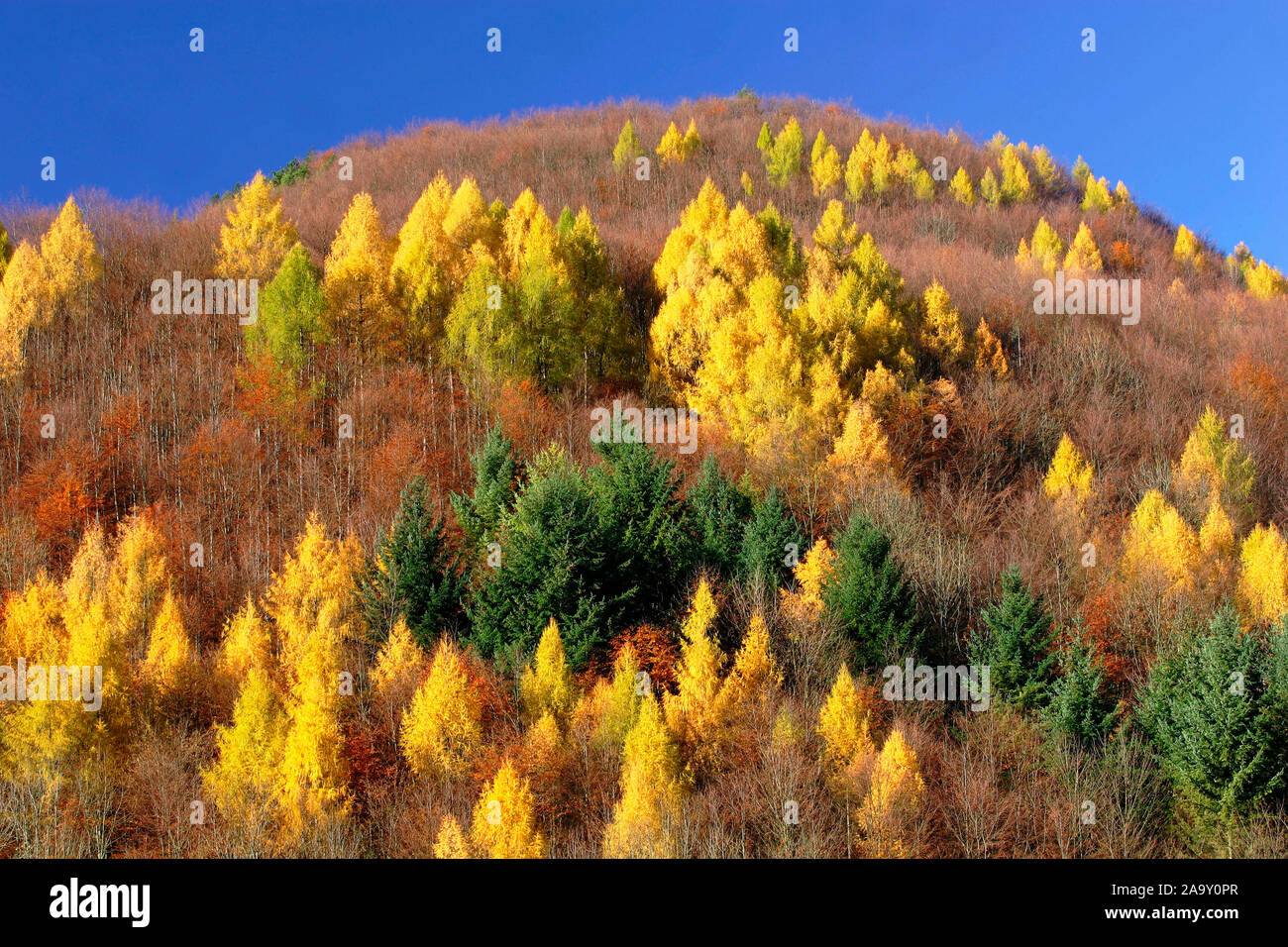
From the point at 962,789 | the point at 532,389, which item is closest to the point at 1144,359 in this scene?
the point at 532,389

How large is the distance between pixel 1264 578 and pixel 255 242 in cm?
3808

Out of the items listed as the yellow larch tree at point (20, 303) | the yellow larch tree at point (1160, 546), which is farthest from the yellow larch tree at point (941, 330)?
the yellow larch tree at point (20, 303)

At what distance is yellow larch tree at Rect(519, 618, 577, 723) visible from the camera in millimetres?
23172

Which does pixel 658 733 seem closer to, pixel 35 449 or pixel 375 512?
pixel 375 512

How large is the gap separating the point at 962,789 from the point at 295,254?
94.8 ft

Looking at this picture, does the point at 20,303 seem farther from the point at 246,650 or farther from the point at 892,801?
the point at 892,801

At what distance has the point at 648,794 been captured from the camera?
20.7 meters

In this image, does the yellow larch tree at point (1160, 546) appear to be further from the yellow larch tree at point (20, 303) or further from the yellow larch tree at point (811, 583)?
the yellow larch tree at point (20, 303)

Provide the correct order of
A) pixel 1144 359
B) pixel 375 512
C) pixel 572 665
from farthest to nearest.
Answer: pixel 1144 359, pixel 375 512, pixel 572 665

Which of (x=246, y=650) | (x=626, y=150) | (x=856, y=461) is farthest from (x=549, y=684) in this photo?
(x=626, y=150)

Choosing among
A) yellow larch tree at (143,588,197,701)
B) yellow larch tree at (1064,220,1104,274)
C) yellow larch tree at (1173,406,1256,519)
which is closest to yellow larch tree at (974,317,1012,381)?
yellow larch tree at (1173,406,1256,519)

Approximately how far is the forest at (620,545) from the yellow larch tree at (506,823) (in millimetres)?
65

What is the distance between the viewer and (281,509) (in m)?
33.9

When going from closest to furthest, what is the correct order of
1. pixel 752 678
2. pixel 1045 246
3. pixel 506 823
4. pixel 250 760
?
1. pixel 506 823
2. pixel 250 760
3. pixel 752 678
4. pixel 1045 246
